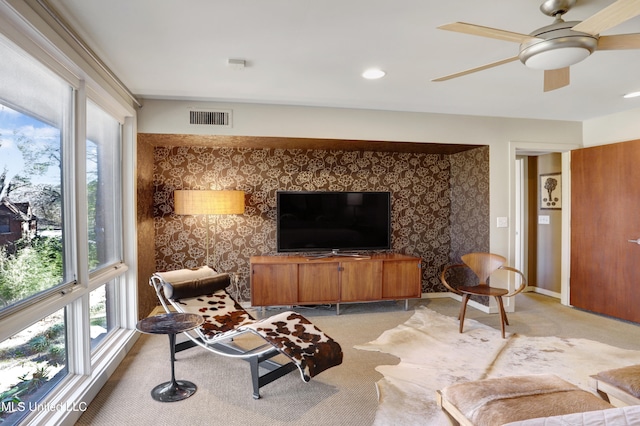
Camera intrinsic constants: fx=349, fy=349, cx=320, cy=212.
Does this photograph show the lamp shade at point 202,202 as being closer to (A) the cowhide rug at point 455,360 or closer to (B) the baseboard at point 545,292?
(A) the cowhide rug at point 455,360

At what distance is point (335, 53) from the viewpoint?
96.7 inches

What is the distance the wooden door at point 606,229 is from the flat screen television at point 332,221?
2.28m

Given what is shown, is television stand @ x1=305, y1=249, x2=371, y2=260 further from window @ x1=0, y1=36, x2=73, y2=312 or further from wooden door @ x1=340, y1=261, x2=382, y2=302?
window @ x1=0, y1=36, x2=73, y2=312

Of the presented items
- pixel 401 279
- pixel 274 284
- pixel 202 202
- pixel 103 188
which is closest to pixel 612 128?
pixel 401 279

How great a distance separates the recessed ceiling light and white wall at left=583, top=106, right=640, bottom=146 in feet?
10.1

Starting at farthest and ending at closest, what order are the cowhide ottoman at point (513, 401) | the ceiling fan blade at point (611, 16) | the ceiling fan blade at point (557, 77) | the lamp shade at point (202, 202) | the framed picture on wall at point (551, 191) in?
the framed picture on wall at point (551, 191) < the lamp shade at point (202, 202) < the ceiling fan blade at point (557, 77) < the cowhide ottoman at point (513, 401) < the ceiling fan blade at point (611, 16)

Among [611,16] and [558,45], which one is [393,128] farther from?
[611,16]

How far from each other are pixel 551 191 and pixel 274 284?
4028mm

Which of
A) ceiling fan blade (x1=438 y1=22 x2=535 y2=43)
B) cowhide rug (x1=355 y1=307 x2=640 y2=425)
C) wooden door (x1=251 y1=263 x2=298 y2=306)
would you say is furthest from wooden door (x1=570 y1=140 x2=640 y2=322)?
wooden door (x1=251 y1=263 x2=298 y2=306)

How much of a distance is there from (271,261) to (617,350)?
10.8ft

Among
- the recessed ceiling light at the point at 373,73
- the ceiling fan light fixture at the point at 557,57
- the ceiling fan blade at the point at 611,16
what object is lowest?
the ceiling fan light fixture at the point at 557,57

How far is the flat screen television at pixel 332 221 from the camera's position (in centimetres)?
419

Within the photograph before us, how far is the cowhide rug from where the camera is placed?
7.22 feet

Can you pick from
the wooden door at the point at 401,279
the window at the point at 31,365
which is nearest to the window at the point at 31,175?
the window at the point at 31,365
